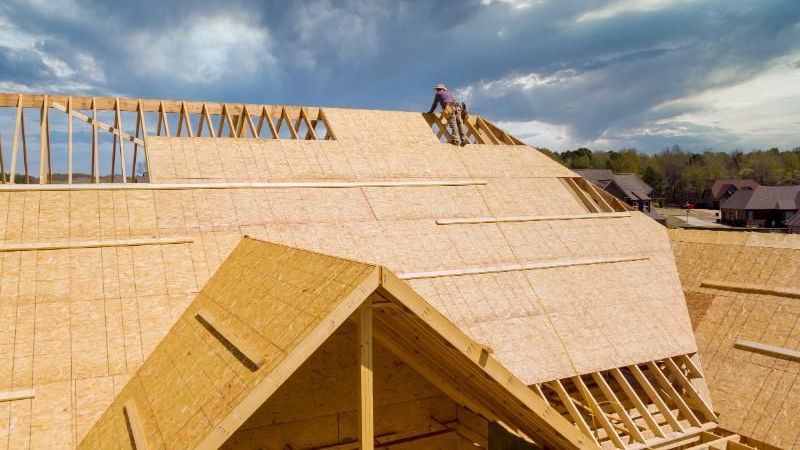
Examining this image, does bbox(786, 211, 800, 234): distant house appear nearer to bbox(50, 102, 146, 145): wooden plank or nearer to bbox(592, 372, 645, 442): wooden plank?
bbox(592, 372, 645, 442): wooden plank

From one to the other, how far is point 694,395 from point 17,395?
1435 centimetres

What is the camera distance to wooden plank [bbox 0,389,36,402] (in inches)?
371

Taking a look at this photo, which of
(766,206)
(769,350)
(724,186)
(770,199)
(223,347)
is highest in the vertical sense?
(724,186)

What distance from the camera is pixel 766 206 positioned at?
68.8m

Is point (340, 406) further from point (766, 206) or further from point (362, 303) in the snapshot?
point (766, 206)

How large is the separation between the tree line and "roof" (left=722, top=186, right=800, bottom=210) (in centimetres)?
3069

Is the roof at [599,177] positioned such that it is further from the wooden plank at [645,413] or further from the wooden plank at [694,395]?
the wooden plank at [645,413]

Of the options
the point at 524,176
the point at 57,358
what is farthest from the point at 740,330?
the point at 57,358

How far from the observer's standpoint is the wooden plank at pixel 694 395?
44.1 ft

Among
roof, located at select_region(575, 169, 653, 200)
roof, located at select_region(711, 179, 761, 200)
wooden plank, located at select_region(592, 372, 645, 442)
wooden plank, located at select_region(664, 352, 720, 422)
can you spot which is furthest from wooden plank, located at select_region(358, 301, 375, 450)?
Result: roof, located at select_region(711, 179, 761, 200)

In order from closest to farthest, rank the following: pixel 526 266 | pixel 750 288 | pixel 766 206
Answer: pixel 526 266 < pixel 750 288 < pixel 766 206

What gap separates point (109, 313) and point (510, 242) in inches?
417

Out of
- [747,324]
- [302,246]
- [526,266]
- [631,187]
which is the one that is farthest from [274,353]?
[631,187]

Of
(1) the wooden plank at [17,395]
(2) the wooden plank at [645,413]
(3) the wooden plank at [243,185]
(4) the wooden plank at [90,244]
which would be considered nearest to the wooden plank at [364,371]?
(1) the wooden plank at [17,395]
